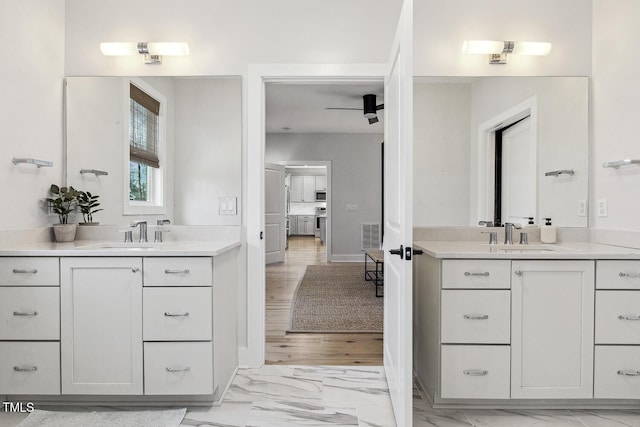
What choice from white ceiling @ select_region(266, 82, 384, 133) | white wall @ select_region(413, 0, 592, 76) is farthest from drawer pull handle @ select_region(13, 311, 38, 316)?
white ceiling @ select_region(266, 82, 384, 133)

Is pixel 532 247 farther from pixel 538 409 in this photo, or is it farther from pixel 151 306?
pixel 151 306

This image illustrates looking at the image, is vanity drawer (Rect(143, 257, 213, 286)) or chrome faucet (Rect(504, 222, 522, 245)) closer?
vanity drawer (Rect(143, 257, 213, 286))

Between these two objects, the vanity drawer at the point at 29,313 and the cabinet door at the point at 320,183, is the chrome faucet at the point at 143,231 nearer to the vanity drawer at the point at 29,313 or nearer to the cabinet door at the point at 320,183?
the vanity drawer at the point at 29,313

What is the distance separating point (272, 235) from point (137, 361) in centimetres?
521

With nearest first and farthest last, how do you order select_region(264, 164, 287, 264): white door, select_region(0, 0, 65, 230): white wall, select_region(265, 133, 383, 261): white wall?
select_region(0, 0, 65, 230): white wall, select_region(264, 164, 287, 264): white door, select_region(265, 133, 383, 261): white wall

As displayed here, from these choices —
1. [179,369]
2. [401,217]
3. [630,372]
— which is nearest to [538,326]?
[630,372]

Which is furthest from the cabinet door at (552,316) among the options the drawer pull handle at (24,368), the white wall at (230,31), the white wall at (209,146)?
the drawer pull handle at (24,368)

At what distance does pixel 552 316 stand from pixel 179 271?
1801mm

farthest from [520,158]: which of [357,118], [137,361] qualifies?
[357,118]

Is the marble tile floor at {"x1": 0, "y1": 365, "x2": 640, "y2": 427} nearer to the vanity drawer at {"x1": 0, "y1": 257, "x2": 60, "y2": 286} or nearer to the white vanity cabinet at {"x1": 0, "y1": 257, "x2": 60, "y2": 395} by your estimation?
the white vanity cabinet at {"x1": 0, "y1": 257, "x2": 60, "y2": 395}

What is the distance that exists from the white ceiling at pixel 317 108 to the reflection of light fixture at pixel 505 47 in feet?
5.60

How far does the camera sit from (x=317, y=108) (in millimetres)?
5848

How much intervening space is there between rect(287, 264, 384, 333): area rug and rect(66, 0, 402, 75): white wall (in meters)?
2.11

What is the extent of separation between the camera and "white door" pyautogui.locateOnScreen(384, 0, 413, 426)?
5.18 feet
